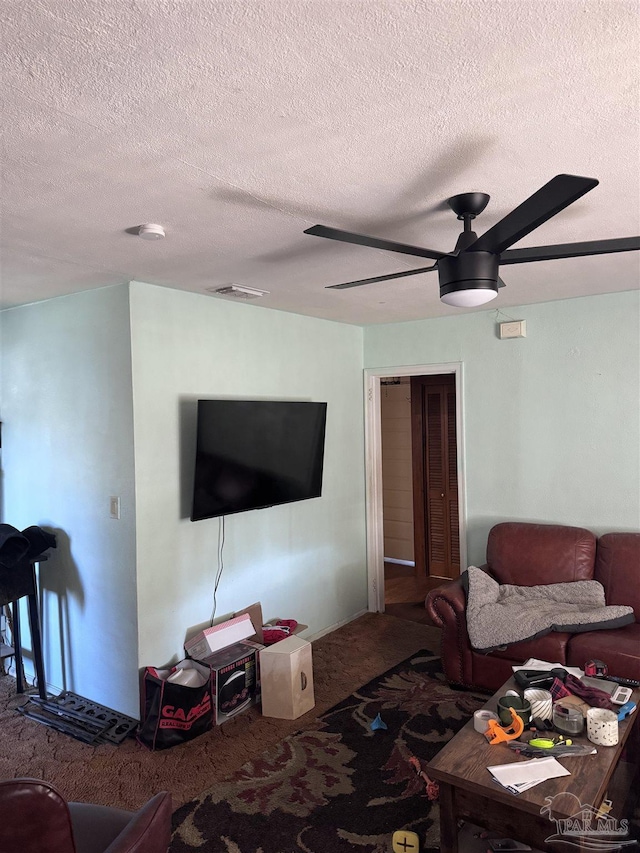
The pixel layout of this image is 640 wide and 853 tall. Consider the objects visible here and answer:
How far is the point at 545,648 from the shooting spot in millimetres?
3281

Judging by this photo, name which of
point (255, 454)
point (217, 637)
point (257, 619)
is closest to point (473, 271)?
point (255, 454)

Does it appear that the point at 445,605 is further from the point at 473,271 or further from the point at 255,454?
the point at 473,271

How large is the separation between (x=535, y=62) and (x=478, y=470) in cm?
352

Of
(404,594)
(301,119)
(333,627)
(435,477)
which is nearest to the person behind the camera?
(301,119)

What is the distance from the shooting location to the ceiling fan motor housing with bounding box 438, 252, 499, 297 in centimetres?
199

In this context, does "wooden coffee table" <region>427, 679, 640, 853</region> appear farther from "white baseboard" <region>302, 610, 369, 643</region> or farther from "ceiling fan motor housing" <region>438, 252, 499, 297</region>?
"white baseboard" <region>302, 610, 369, 643</region>

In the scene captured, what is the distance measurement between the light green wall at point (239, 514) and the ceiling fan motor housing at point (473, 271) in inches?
76.6

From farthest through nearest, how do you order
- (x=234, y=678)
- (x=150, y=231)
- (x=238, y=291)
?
(x=238, y=291) < (x=234, y=678) < (x=150, y=231)

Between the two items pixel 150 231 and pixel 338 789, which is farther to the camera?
pixel 338 789

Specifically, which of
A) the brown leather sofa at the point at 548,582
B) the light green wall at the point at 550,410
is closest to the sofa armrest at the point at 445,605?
the brown leather sofa at the point at 548,582

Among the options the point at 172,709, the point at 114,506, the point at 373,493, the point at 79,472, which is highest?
the point at 79,472

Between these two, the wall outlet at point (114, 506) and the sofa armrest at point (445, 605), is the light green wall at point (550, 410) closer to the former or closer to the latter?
the sofa armrest at point (445, 605)

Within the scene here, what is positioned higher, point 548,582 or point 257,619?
point 548,582

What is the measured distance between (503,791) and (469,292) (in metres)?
1.65
